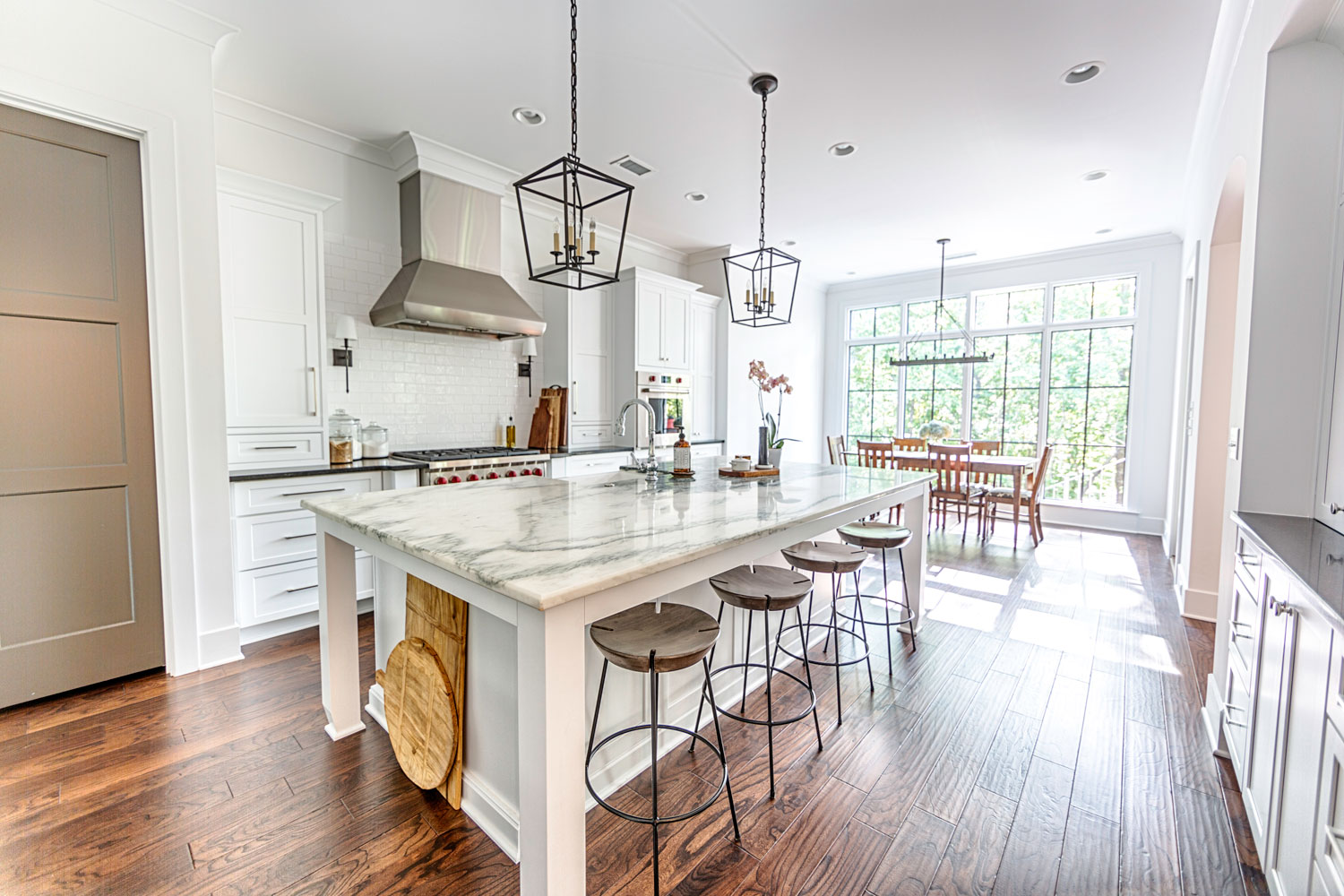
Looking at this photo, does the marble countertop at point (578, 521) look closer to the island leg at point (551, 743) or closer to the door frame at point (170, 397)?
the island leg at point (551, 743)

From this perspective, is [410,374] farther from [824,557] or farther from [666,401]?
[824,557]

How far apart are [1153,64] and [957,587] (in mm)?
3058

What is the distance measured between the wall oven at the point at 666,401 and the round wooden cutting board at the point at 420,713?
11.2 ft

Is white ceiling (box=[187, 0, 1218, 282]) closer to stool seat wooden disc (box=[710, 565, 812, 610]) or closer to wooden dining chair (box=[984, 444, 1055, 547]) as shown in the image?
wooden dining chair (box=[984, 444, 1055, 547])

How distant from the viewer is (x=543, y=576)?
111cm

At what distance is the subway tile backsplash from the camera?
3.57m

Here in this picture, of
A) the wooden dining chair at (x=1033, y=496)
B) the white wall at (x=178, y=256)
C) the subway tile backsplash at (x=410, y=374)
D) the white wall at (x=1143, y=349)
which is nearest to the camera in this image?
the white wall at (x=178, y=256)

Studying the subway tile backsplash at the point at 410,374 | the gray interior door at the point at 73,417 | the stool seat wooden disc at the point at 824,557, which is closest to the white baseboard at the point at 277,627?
the gray interior door at the point at 73,417

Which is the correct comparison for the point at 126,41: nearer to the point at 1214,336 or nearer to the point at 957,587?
the point at 957,587

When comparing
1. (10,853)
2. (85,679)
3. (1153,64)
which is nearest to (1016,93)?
(1153,64)

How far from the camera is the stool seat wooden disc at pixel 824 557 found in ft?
7.17

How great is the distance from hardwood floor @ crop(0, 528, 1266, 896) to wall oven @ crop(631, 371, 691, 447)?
10.2 feet

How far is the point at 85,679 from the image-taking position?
2338 millimetres

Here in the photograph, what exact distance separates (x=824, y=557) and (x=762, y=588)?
480 mm
